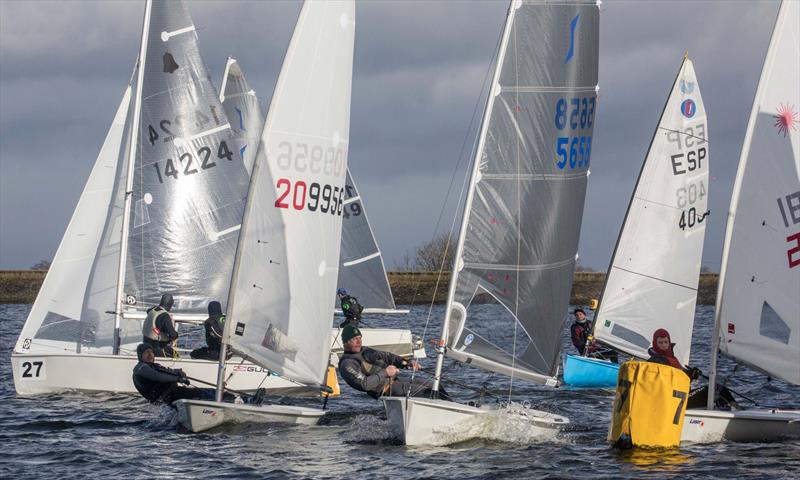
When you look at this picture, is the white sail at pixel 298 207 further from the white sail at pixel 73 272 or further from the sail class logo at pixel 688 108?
the sail class logo at pixel 688 108

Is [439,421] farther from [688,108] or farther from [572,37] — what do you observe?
[688,108]

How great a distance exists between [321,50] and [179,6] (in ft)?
23.1

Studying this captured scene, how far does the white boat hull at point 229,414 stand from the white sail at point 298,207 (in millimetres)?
707

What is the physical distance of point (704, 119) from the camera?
21375 mm

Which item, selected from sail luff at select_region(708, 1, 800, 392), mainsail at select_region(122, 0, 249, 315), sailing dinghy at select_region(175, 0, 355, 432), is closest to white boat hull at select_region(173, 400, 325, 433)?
sailing dinghy at select_region(175, 0, 355, 432)

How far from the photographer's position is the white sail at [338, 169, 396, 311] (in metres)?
27.2

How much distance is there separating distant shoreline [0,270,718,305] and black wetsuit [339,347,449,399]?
1470 inches

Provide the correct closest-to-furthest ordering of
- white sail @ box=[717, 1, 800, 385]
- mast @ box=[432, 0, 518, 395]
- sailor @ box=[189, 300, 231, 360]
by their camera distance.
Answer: mast @ box=[432, 0, 518, 395]
white sail @ box=[717, 1, 800, 385]
sailor @ box=[189, 300, 231, 360]

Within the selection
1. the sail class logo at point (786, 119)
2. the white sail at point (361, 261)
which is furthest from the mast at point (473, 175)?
the white sail at point (361, 261)

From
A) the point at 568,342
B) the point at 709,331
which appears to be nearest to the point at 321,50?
the point at 568,342

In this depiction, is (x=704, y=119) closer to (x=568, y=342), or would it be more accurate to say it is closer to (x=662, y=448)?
(x=662, y=448)

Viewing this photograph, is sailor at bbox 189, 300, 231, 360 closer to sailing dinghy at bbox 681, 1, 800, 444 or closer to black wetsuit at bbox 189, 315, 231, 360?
black wetsuit at bbox 189, 315, 231, 360

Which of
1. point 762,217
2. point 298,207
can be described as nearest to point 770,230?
point 762,217

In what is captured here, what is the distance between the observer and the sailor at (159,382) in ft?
51.7
